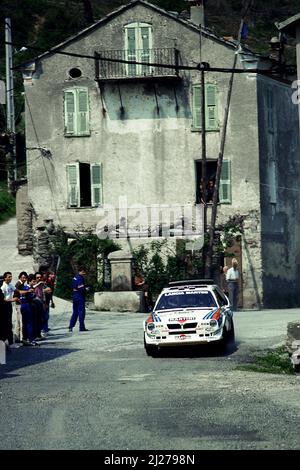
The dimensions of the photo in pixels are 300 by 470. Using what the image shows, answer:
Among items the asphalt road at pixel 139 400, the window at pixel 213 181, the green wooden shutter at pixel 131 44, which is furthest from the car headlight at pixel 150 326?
the green wooden shutter at pixel 131 44

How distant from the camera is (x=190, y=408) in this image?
17.6 metres

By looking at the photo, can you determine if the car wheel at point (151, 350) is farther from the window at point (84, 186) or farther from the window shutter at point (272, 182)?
the window shutter at point (272, 182)

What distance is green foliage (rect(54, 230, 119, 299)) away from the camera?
5069cm

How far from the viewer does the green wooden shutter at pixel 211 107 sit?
51.0 meters

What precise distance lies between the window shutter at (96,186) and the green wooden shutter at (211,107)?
188 inches

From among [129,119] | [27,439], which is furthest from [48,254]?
[27,439]

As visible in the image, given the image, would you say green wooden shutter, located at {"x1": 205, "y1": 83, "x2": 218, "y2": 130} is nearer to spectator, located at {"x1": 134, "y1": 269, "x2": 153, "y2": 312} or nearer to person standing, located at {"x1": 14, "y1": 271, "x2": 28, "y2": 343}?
spectator, located at {"x1": 134, "y1": 269, "x2": 153, "y2": 312}

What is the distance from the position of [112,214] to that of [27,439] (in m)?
37.4

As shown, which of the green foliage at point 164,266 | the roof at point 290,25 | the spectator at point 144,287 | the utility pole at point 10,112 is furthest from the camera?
the utility pole at point 10,112

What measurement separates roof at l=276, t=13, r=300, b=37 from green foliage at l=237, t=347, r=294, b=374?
8.98 m

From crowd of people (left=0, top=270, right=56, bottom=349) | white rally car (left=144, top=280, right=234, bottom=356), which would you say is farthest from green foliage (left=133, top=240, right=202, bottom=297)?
white rally car (left=144, top=280, right=234, bottom=356)

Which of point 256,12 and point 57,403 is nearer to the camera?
point 57,403
